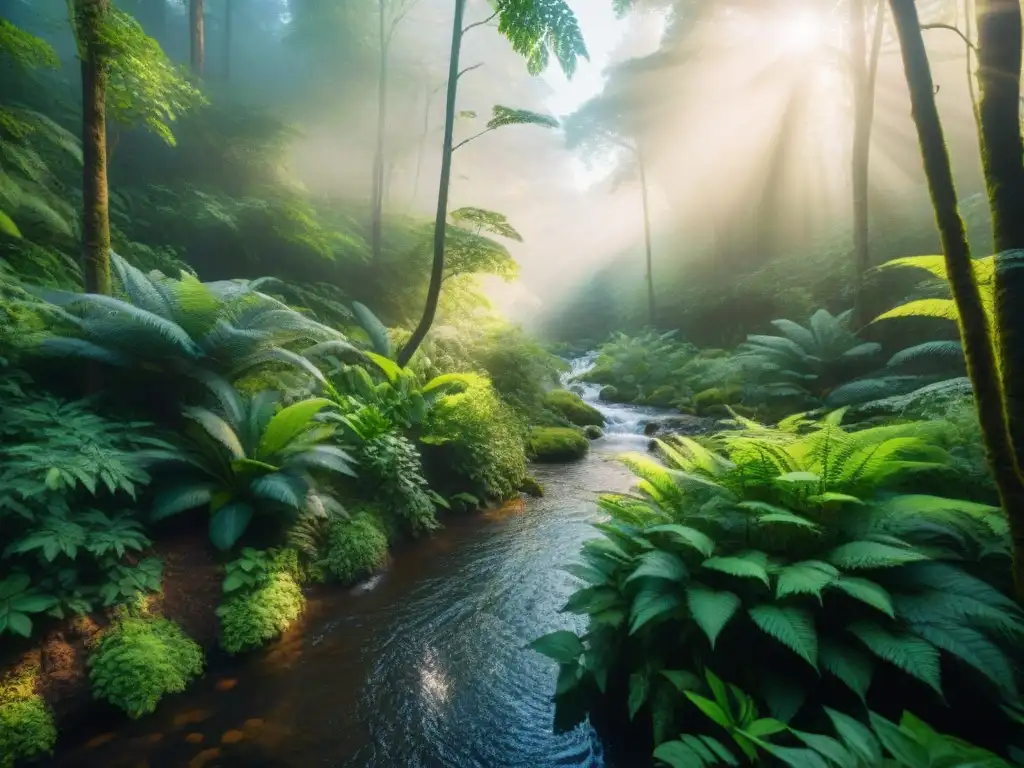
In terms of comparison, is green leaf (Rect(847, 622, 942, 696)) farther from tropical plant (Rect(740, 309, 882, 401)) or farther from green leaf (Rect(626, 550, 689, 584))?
tropical plant (Rect(740, 309, 882, 401))

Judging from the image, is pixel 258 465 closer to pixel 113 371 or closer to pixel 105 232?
pixel 113 371

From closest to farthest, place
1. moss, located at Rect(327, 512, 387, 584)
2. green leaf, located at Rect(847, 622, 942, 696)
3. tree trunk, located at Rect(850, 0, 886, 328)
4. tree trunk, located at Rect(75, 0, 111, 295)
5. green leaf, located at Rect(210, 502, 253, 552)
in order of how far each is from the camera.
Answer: green leaf, located at Rect(847, 622, 942, 696) < green leaf, located at Rect(210, 502, 253, 552) < tree trunk, located at Rect(75, 0, 111, 295) < moss, located at Rect(327, 512, 387, 584) < tree trunk, located at Rect(850, 0, 886, 328)

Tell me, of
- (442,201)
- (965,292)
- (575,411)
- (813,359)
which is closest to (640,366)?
(575,411)

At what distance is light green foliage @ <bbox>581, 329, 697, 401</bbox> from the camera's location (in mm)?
14516

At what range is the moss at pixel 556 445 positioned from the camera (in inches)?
337

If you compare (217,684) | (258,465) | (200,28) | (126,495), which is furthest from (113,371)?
(200,28)

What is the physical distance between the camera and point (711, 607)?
2012 millimetres

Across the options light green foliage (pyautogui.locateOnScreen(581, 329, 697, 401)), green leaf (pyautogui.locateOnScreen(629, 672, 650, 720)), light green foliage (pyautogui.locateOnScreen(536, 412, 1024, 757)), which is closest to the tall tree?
light green foliage (pyautogui.locateOnScreen(536, 412, 1024, 757))

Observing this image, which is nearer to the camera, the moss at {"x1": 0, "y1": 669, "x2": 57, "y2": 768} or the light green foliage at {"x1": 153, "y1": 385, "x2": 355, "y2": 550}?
the moss at {"x1": 0, "y1": 669, "x2": 57, "y2": 768}

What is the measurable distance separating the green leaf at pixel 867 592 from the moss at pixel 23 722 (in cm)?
367

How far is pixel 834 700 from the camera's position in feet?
6.39

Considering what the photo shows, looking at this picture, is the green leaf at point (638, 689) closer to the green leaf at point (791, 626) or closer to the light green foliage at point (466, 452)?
the green leaf at point (791, 626)

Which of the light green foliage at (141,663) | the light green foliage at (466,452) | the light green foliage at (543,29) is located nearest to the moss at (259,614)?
the light green foliage at (141,663)

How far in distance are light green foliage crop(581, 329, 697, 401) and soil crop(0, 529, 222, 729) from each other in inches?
480
